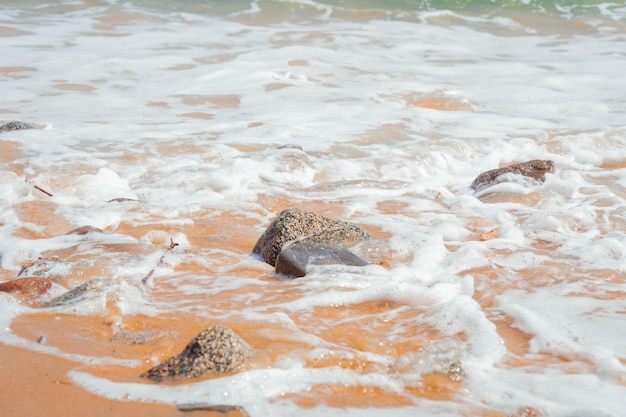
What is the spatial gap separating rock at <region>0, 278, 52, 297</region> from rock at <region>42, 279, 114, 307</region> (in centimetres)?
11

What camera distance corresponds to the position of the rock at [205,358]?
2195 millimetres

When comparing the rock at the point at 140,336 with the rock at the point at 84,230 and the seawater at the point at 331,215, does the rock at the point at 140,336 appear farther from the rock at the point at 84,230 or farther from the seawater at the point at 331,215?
the rock at the point at 84,230

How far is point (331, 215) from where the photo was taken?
4.66m

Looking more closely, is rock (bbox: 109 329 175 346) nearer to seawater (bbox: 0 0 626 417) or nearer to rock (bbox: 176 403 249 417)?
seawater (bbox: 0 0 626 417)

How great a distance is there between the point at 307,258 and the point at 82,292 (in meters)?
1.12

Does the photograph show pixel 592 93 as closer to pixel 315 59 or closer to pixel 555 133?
pixel 555 133

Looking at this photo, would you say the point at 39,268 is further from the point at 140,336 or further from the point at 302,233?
the point at 302,233

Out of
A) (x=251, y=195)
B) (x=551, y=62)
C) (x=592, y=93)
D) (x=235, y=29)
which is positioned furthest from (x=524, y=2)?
(x=251, y=195)

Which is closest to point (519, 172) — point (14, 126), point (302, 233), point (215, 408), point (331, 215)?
point (331, 215)

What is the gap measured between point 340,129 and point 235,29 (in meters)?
8.10

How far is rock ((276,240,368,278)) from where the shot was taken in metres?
3.35

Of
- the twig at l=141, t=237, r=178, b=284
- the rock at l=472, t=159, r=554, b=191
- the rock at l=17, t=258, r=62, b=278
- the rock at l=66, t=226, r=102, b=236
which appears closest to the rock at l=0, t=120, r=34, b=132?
the rock at l=66, t=226, r=102, b=236

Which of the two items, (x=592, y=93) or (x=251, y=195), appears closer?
(x=251, y=195)

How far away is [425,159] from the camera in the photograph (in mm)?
6258
